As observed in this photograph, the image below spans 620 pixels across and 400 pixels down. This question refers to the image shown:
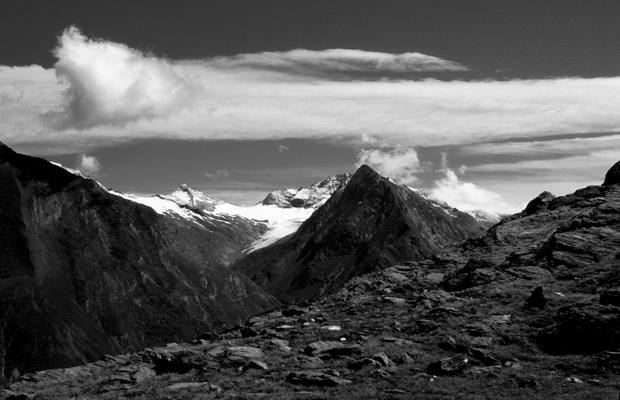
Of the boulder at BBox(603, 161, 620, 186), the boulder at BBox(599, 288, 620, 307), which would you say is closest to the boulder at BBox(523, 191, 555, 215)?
the boulder at BBox(603, 161, 620, 186)

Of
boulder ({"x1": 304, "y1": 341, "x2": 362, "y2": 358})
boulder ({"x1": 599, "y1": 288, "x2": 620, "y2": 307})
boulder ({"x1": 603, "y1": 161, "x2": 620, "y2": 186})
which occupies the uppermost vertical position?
boulder ({"x1": 603, "y1": 161, "x2": 620, "y2": 186})

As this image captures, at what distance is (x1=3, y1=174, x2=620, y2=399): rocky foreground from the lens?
3081 centimetres

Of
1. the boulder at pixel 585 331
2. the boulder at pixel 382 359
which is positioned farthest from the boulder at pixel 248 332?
the boulder at pixel 585 331

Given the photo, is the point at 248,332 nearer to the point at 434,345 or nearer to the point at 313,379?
the point at 434,345

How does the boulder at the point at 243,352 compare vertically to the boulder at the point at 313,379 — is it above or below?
below

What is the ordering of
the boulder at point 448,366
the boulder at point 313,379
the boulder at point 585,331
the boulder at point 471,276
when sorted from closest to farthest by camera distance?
the boulder at point 313,379, the boulder at point 448,366, the boulder at point 585,331, the boulder at point 471,276

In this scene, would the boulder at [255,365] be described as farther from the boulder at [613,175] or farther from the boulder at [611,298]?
the boulder at [613,175]

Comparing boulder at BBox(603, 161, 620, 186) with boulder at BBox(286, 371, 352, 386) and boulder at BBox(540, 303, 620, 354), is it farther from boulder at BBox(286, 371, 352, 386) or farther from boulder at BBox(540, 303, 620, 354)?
boulder at BBox(286, 371, 352, 386)

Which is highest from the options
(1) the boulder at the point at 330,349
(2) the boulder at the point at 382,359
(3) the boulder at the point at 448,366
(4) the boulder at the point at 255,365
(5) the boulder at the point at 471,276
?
(5) the boulder at the point at 471,276

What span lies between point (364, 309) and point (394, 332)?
9574mm

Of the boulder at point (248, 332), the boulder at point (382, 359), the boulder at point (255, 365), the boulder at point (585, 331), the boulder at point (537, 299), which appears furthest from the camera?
the boulder at point (248, 332)

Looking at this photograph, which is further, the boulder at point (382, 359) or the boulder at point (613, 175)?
the boulder at point (613, 175)

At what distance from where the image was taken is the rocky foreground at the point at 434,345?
101 feet

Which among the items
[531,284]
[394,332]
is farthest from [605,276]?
[394,332]
